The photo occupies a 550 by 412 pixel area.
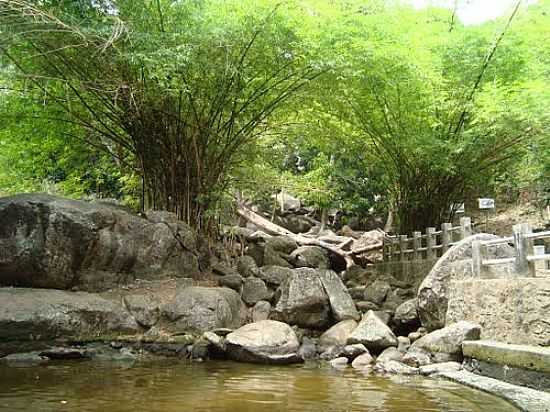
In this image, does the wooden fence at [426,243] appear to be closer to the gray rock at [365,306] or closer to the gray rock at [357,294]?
the gray rock at [357,294]

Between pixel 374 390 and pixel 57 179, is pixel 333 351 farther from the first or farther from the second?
pixel 57 179

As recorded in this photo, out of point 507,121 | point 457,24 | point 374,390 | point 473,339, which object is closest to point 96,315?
point 374,390

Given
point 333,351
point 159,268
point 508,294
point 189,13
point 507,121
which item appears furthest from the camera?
point 159,268

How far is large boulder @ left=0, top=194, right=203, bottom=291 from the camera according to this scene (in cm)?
826

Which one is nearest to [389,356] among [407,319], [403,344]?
[403,344]

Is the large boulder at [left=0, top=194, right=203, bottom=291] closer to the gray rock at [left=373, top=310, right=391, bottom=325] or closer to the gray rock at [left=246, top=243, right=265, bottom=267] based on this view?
the gray rock at [left=246, top=243, right=265, bottom=267]

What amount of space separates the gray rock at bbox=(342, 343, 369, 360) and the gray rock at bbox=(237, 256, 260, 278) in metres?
3.23

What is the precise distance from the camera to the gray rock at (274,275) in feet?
32.5

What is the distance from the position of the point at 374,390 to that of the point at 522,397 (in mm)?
1418

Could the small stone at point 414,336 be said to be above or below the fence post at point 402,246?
below

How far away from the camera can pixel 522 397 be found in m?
4.50

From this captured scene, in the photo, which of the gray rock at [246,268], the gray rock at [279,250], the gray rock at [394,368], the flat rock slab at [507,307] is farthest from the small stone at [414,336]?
the gray rock at [279,250]

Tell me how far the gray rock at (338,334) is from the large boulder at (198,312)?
1437 mm

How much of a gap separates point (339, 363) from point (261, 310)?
7.30 feet
